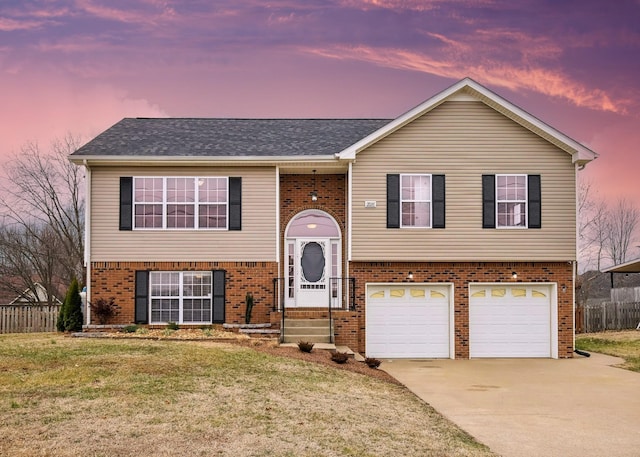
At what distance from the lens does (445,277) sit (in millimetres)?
20469

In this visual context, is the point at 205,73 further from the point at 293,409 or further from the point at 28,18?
the point at 293,409

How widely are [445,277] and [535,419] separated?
9423 millimetres

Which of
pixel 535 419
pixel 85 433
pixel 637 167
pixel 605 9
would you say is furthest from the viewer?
pixel 637 167

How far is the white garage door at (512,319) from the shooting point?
67.8 feet

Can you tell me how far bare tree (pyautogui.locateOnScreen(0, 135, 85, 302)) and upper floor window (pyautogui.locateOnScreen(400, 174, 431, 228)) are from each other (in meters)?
19.7

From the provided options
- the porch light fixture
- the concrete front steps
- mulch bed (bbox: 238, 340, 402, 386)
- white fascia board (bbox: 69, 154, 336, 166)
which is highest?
white fascia board (bbox: 69, 154, 336, 166)

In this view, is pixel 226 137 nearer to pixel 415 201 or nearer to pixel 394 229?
pixel 394 229

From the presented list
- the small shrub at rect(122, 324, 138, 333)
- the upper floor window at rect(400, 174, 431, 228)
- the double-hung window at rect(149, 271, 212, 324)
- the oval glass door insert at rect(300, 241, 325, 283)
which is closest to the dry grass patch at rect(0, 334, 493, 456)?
the small shrub at rect(122, 324, 138, 333)

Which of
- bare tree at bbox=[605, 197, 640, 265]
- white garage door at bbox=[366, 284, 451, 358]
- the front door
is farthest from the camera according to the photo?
bare tree at bbox=[605, 197, 640, 265]

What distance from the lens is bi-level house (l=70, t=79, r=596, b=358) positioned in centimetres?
2003

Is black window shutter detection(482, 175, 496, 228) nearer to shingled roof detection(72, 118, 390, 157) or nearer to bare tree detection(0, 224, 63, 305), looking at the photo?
shingled roof detection(72, 118, 390, 157)

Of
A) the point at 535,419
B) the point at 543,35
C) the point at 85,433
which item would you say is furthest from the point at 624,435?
the point at 543,35

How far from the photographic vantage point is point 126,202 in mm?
20234

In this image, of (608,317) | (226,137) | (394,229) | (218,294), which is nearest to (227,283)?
(218,294)
